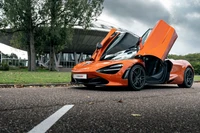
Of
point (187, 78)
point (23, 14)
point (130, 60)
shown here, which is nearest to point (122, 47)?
point (130, 60)

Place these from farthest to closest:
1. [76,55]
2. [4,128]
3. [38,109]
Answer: [76,55]
[38,109]
[4,128]

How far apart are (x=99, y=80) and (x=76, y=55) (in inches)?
2253

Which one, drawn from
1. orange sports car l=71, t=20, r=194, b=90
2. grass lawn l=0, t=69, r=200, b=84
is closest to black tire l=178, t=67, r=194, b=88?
orange sports car l=71, t=20, r=194, b=90

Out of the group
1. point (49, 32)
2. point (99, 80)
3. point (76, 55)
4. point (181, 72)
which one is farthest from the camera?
point (76, 55)

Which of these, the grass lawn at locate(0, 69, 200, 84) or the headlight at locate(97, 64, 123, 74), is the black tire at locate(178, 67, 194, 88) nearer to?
the headlight at locate(97, 64, 123, 74)

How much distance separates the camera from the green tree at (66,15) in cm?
2433

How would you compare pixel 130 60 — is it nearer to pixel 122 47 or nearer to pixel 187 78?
pixel 122 47

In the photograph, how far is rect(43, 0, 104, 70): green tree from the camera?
24328 millimetres

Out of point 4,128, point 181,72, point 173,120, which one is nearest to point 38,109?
point 4,128

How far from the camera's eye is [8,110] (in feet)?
11.2

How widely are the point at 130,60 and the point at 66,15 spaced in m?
20.6

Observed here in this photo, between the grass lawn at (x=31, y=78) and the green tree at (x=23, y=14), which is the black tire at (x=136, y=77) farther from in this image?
the green tree at (x=23, y=14)

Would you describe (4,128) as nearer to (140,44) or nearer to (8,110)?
(8,110)

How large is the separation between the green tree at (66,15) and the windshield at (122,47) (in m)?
17.8
